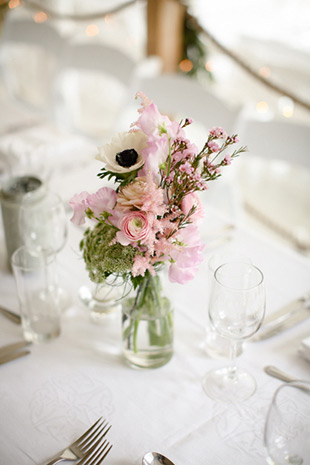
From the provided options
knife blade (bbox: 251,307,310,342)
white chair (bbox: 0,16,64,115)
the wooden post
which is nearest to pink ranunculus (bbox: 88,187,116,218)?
knife blade (bbox: 251,307,310,342)

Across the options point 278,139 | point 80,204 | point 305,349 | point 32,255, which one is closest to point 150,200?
point 80,204

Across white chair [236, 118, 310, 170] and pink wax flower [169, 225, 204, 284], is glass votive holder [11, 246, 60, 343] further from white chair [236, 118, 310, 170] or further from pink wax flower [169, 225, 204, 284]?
white chair [236, 118, 310, 170]

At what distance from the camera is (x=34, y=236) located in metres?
1.17

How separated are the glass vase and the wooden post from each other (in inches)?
93.1

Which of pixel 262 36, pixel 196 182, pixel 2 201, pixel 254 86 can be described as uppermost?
pixel 196 182

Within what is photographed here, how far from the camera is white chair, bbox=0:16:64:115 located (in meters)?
2.54

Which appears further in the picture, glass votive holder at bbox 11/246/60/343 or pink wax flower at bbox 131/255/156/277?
glass votive holder at bbox 11/246/60/343

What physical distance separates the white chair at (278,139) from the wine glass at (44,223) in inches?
34.3

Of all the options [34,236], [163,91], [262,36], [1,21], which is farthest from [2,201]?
[1,21]

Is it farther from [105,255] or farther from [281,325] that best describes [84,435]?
[281,325]

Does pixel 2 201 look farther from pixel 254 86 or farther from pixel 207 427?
pixel 254 86

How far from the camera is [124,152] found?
76 cm

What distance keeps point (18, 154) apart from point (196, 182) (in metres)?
0.99

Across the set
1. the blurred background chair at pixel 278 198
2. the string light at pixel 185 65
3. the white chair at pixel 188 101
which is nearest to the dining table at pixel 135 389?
the white chair at pixel 188 101
